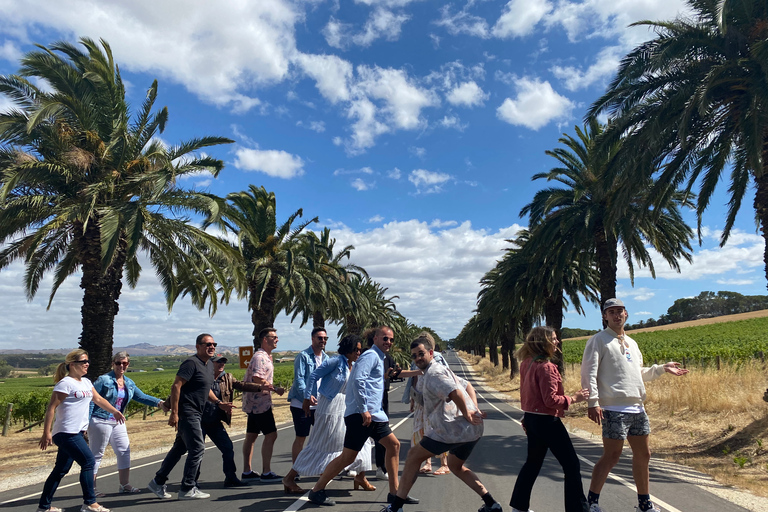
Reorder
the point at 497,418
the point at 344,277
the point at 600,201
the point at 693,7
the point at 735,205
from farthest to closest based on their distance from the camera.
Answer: the point at 344,277 < the point at 600,201 < the point at 497,418 < the point at 735,205 < the point at 693,7

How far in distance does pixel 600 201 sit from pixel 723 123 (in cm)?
604

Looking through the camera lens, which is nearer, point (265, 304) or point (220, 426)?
point (220, 426)

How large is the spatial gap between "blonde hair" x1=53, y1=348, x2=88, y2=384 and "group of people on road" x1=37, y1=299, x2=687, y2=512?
2cm

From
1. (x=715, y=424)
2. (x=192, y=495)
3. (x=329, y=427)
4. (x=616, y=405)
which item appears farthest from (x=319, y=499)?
(x=715, y=424)

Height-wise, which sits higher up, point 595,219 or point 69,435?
point 595,219

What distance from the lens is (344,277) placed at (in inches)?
1134

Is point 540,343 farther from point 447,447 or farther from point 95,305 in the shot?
point 95,305

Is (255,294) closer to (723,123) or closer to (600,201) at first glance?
(600,201)

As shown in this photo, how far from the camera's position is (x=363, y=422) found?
212 inches

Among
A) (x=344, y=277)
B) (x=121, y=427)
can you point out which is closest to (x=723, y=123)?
(x=121, y=427)

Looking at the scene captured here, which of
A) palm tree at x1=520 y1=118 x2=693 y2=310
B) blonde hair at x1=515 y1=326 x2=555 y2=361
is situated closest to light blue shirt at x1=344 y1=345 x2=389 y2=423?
blonde hair at x1=515 y1=326 x2=555 y2=361

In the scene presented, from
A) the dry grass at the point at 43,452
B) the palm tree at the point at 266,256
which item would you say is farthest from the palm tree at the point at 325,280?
the dry grass at the point at 43,452

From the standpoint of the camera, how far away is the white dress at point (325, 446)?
616cm

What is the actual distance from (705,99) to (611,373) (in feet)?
24.1
